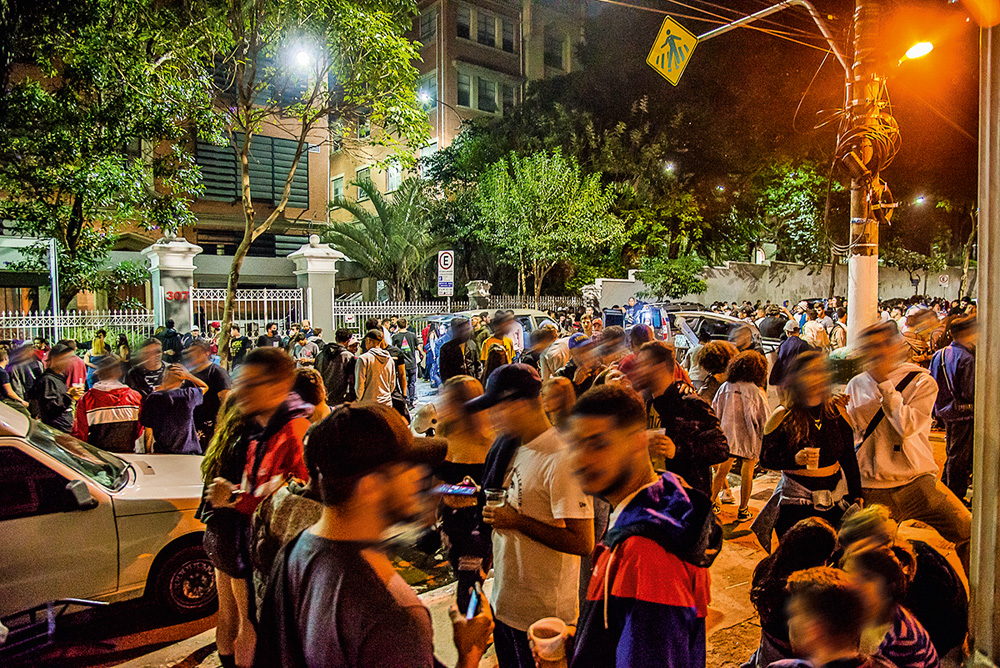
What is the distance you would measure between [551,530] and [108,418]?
4.85 metres

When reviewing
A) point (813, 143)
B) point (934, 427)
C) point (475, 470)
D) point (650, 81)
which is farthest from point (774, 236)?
point (475, 470)

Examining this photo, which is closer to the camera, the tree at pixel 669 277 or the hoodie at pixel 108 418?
the hoodie at pixel 108 418

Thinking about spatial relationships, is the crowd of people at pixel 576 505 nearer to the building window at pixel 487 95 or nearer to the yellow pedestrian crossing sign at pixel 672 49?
the yellow pedestrian crossing sign at pixel 672 49

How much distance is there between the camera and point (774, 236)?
38.1 meters

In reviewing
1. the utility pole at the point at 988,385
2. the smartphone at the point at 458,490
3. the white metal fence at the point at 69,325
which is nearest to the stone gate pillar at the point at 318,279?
the white metal fence at the point at 69,325

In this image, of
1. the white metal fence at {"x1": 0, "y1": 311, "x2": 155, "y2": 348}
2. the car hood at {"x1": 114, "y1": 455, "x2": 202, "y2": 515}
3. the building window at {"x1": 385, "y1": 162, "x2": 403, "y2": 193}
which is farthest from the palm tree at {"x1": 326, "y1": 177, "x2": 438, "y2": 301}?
the car hood at {"x1": 114, "y1": 455, "x2": 202, "y2": 515}

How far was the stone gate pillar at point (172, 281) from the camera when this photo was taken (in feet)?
47.5

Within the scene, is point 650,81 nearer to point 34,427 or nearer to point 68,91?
point 68,91

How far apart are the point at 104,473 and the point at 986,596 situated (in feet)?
16.0

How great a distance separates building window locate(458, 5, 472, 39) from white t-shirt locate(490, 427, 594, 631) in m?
30.9

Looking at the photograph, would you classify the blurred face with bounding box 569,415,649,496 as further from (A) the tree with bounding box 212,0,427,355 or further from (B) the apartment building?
(B) the apartment building

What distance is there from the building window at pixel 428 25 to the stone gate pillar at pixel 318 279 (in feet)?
56.8

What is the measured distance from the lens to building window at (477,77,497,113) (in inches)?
1219

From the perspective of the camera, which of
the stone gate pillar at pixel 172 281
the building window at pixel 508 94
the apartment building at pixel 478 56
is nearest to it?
the stone gate pillar at pixel 172 281
